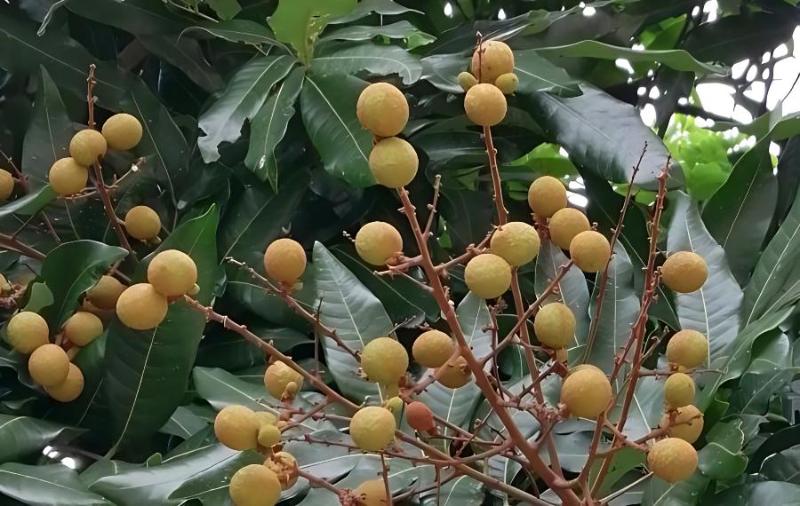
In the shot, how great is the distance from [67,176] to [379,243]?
12.9 inches

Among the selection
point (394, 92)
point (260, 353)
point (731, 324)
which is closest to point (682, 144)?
point (731, 324)

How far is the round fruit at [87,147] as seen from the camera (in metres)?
0.62

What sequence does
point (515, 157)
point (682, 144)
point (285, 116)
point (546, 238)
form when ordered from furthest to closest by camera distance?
point (682, 144) < point (515, 157) < point (285, 116) < point (546, 238)

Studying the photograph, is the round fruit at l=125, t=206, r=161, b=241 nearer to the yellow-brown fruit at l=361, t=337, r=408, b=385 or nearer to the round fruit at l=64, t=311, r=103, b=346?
the round fruit at l=64, t=311, r=103, b=346

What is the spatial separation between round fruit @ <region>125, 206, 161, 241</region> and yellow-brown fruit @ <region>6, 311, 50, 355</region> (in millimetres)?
124

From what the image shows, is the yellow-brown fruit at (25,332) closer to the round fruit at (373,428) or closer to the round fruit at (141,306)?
the round fruit at (141,306)

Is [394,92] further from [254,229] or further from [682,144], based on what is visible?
[682,144]

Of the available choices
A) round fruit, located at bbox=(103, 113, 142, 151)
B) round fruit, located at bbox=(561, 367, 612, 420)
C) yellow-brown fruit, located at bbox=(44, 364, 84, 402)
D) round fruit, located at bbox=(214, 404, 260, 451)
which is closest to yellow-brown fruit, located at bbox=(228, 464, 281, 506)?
round fruit, located at bbox=(214, 404, 260, 451)

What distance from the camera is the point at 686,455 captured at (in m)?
0.38

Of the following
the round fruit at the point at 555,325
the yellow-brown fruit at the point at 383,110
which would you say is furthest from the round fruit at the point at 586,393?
the yellow-brown fruit at the point at 383,110

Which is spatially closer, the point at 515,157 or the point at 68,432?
the point at 68,432

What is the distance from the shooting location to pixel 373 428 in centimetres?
37

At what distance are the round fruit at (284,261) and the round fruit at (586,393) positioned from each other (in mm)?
150

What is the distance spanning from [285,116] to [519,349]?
24cm
